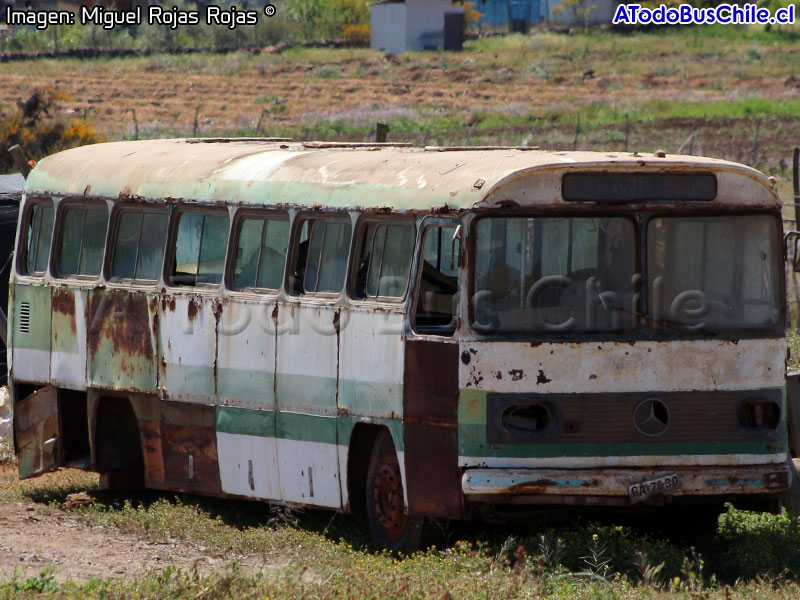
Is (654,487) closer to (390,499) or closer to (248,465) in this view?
(390,499)

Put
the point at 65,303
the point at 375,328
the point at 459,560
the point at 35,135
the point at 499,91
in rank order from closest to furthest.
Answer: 1. the point at 459,560
2. the point at 375,328
3. the point at 65,303
4. the point at 35,135
5. the point at 499,91

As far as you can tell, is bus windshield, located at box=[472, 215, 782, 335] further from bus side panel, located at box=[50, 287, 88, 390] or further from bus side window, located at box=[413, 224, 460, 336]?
bus side panel, located at box=[50, 287, 88, 390]

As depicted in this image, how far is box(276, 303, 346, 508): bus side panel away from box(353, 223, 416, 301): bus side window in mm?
304

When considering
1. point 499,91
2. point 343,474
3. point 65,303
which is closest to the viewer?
point 343,474

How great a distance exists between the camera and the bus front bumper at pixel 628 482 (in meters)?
8.11

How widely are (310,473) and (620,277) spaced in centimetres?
266

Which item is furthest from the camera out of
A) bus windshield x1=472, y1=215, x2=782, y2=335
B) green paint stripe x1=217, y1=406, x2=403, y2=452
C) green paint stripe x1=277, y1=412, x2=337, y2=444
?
green paint stripe x1=277, y1=412, x2=337, y2=444

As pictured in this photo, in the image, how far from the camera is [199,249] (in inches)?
408

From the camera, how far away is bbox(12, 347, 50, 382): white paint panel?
38.4 ft

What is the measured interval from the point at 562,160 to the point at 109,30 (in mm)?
58195

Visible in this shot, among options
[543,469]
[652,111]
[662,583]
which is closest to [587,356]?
[543,469]

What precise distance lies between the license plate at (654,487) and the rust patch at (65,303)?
5.15 m

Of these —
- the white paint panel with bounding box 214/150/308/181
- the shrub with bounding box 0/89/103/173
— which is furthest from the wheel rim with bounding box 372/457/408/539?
the shrub with bounding box 0/89/103/173

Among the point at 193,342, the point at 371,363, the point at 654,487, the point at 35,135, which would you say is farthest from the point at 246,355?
the point at 35,135
